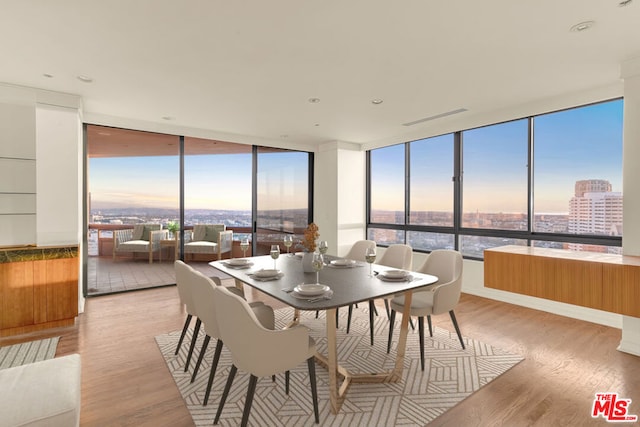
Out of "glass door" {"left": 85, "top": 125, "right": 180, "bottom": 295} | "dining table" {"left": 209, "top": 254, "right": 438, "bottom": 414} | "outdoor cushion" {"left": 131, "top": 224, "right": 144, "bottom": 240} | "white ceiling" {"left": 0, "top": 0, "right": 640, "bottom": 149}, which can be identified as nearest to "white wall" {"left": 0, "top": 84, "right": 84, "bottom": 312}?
"white ceiling" {"left": 0, "top": 0, "right": 640, "bottom": 149}

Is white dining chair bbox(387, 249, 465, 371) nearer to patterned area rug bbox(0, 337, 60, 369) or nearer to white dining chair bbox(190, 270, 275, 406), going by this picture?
white dining chair bbox(190, 270, 275, 406)

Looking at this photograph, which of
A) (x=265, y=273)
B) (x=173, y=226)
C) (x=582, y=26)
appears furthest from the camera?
(x=173, y=226)

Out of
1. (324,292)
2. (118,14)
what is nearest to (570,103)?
(324,292)

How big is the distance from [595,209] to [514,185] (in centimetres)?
98

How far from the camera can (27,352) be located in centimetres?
289

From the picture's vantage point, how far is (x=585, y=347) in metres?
2.98

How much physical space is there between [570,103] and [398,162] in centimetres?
283

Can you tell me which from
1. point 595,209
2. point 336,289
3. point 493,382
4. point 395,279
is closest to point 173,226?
point 336,289

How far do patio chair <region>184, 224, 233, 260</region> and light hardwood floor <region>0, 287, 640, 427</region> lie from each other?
278 centimetres

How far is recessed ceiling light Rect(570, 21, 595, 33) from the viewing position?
7.58 ft

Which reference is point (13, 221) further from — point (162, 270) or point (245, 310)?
point (245, 310)

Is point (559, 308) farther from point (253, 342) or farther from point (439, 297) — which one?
point (253, 342)

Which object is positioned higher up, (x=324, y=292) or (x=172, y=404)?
(x=324, y=292)

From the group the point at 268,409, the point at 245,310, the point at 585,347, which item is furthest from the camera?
the point at 585,347
